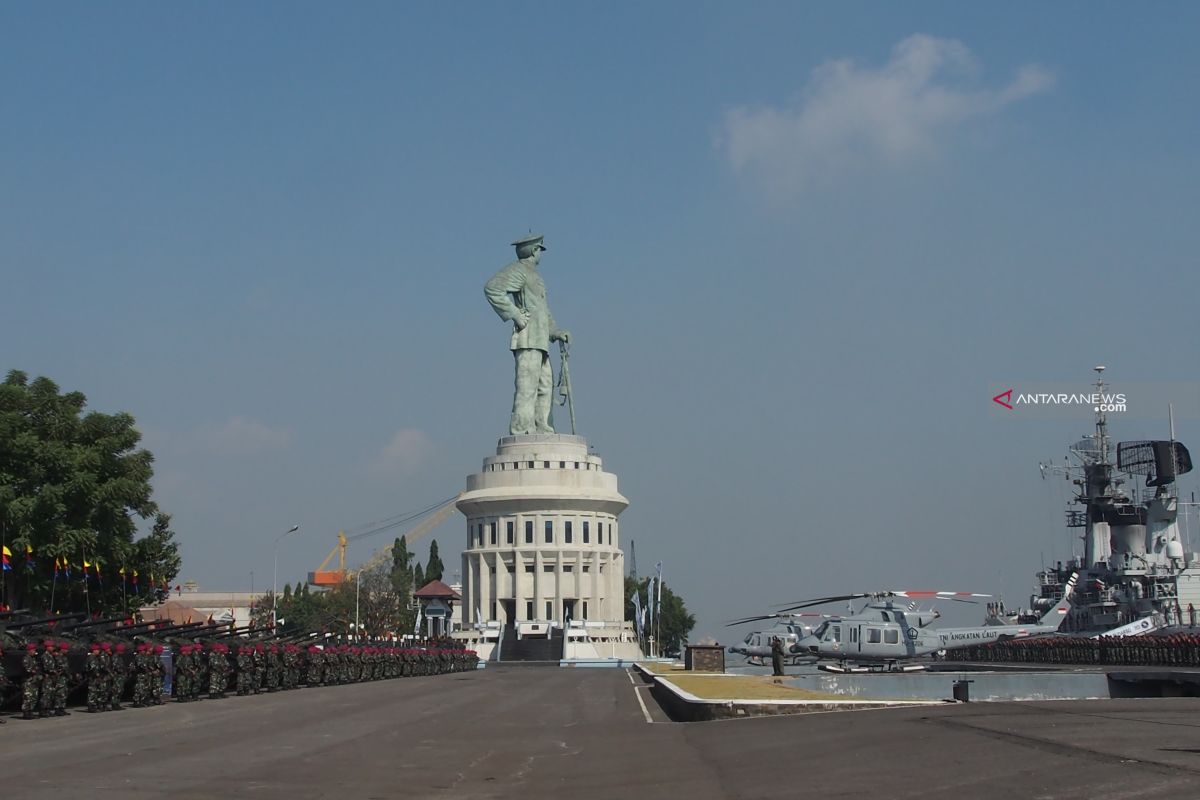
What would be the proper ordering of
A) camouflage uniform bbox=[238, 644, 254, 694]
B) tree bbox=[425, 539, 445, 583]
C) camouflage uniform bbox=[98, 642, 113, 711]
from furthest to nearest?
tree bbox=[425, 539, 445, 583] < camouflage uniform bbox=[238, 644, 254, 694] < camouflage uniform bbox=[98, 642, 113, 711]

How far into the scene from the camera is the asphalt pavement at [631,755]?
11.7m

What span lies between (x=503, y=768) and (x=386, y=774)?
1499 millimetres

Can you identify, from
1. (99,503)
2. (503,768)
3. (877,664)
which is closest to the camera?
(503,768)

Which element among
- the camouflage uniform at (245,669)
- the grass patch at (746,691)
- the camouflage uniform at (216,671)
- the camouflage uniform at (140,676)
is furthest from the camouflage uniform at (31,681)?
the grass patch at (746,691)

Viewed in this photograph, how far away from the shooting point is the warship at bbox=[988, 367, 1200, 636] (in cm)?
7762

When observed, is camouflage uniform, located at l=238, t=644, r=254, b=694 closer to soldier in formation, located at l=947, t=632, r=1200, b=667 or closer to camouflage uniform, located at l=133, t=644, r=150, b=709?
camouflage uniform, located at l=133, t=644, r=150, b=709

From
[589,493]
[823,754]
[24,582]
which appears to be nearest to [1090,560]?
[589,493]

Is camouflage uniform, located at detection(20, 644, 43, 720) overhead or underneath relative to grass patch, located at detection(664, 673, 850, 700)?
overhead

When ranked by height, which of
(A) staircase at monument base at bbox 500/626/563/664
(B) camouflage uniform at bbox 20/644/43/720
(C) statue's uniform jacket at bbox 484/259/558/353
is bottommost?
(A) staircase at monument base at bbox 500/626/563/664

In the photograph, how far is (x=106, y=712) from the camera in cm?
2775

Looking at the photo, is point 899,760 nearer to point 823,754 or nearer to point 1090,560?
point 823,754

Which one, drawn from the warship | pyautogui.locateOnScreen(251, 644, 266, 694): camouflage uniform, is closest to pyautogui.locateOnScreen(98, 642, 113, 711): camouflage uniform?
pyautogui.locateOnScreen(251, 644, 266, 694): camouflage uniform

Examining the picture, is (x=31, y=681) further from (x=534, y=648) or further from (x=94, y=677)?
(x=534, y=648)

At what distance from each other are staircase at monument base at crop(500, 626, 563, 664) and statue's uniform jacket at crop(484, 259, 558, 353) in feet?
88.8
